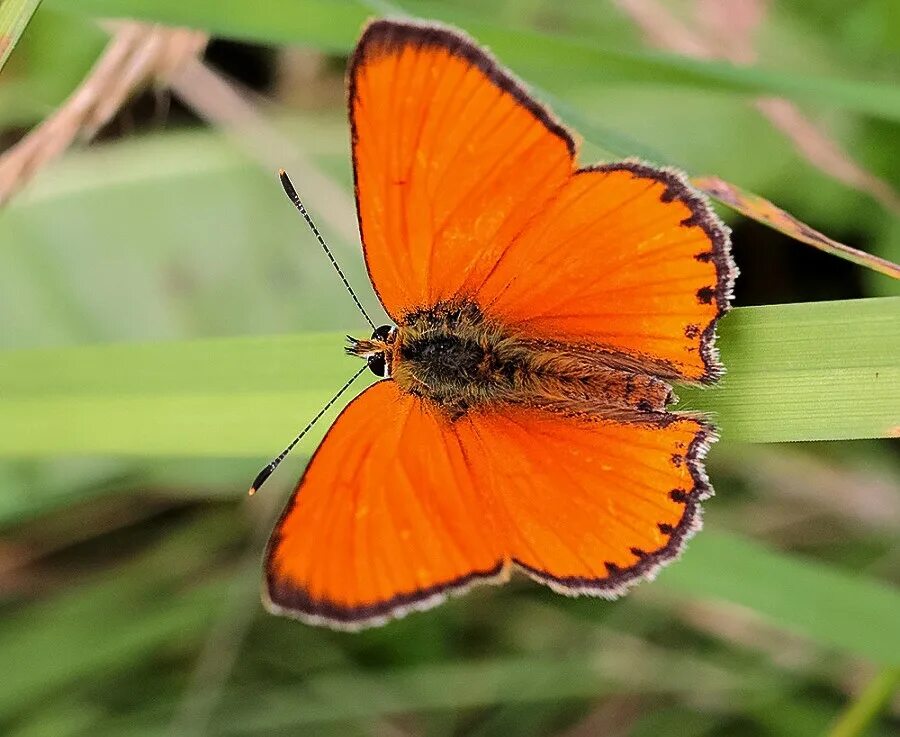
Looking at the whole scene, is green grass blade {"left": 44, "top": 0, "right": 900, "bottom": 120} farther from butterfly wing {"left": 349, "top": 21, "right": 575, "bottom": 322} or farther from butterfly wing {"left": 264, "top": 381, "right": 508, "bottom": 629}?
butterfly wing {"left": 264, "top": 381, "right": 508, "bottom": 629}

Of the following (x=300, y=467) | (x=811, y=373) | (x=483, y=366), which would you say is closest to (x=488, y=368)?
(x=483, y=366)

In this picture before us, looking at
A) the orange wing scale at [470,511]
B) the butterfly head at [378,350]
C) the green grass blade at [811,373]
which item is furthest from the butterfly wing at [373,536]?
the green grass blade at [811,373]

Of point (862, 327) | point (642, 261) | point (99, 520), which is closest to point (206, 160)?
point (99, 520)

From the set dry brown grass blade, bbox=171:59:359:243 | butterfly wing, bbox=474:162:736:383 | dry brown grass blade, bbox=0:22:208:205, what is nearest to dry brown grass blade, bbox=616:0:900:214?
butterfly wing, bbox=474:162:736:383

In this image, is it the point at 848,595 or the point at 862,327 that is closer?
the point at 862,327

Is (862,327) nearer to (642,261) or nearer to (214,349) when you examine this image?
(642,261)
